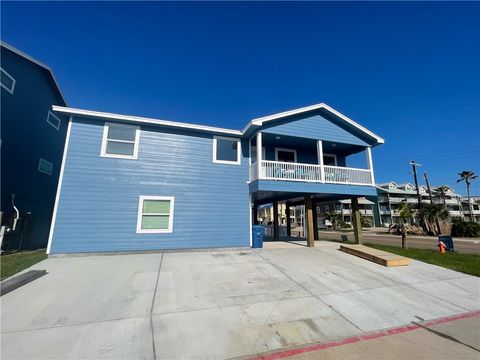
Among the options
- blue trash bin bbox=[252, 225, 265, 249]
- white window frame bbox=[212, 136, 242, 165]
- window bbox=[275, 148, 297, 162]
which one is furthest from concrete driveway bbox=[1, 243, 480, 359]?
window bbox=[275, 148, 297, 162]

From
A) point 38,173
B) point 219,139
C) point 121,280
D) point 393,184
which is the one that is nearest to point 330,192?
point 219,139

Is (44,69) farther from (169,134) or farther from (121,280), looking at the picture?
(121,280)

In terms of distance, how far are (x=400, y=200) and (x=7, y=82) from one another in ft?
249

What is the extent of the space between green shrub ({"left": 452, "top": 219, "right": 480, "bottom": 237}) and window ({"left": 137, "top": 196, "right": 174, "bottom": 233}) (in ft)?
118

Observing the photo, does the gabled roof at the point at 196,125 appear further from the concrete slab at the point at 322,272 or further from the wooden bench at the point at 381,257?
the wooden bench at the point at 381,257

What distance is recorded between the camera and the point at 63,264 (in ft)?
26.1

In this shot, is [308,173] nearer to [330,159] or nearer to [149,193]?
[330,159]

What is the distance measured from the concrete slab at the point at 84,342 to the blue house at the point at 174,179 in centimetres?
578

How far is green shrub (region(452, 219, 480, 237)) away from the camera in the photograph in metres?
27.6

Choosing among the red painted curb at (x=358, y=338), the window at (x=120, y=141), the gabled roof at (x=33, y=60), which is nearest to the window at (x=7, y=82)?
the gabled roof at (x=33, y=60)

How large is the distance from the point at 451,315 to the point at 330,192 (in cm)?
715

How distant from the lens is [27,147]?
12102 mm

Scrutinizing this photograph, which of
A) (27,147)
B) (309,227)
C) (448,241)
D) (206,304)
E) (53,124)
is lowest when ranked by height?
(206,304)

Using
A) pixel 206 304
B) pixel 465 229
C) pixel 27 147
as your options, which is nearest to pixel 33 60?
pixel 27 147
